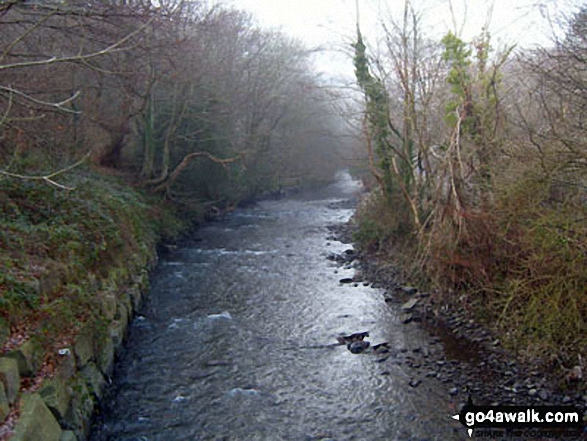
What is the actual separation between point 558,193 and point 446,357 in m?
3.02

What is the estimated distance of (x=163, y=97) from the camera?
65.3ft

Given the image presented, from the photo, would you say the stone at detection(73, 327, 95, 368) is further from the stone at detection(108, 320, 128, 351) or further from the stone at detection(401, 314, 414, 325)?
the stone at detection(401, 314, 414, 325)

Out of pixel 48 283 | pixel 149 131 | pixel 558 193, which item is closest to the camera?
pixel 48 283

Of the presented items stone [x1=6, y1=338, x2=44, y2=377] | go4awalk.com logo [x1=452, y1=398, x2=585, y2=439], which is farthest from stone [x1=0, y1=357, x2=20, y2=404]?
go4awalk.com logo [x1=452, y1=398, x2=585, y2=439]

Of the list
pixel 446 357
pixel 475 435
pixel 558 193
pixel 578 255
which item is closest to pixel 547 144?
pixel 558 193

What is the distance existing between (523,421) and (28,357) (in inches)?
219

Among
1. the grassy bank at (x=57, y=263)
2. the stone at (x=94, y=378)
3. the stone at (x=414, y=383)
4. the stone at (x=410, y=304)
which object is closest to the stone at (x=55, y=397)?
the grassy bank at (x=57, y=263)

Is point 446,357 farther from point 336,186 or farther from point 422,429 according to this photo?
point 336,186

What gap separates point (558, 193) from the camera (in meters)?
8.27

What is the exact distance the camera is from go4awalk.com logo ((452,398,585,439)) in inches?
239

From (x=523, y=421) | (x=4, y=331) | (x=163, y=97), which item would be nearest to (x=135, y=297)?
(x=4, y=331)

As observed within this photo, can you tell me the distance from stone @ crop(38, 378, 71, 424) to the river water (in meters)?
0.69

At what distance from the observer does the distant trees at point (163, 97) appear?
9.15 meters

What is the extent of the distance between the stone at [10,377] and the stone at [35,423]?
0.40 feet
